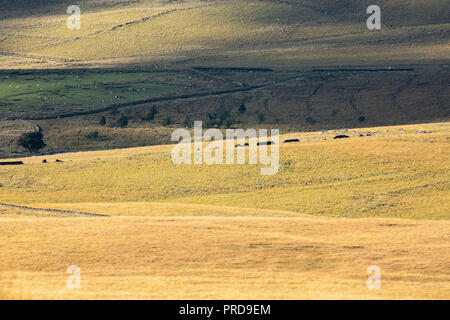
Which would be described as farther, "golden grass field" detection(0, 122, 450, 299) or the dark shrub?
the dark shrub

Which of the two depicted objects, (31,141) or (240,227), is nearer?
(240,227)

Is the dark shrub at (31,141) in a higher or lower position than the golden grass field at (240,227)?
higher

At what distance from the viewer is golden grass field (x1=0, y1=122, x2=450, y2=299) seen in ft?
100

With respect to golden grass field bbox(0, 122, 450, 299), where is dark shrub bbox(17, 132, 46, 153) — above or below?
above

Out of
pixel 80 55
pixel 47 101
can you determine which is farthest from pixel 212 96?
pixel 80 55

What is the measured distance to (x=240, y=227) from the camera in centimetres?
4125

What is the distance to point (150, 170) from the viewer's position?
234 feet

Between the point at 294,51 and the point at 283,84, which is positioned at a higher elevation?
the point at 294,51

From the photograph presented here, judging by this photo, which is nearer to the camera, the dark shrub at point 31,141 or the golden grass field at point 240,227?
the golden grass field at point 240,227

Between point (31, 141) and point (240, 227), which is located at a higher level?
point (31, 141)

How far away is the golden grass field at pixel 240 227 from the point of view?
30531mm
